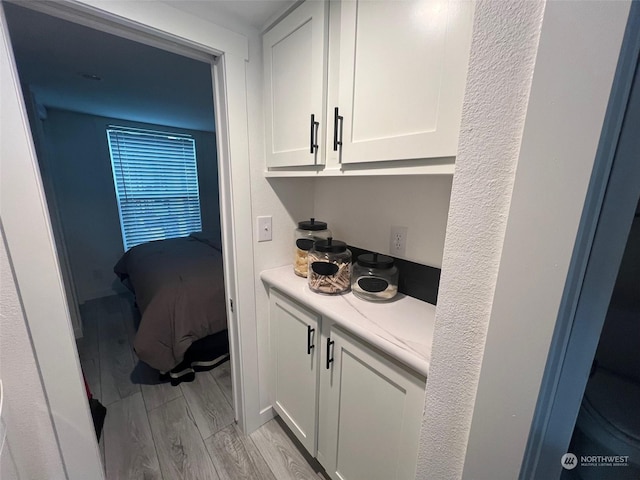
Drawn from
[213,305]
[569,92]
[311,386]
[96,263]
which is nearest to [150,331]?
[213,305]

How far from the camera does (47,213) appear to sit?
817 millimetres

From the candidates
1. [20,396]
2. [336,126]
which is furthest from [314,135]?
[20,396]

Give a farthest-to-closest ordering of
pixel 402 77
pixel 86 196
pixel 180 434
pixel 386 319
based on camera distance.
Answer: pixel 86 196 → pixel 180 434 → pixel 386 319 → pixel 402 77

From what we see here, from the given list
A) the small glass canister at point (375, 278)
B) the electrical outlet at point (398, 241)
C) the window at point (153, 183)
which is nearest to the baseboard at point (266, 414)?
the small glass canister at point (375, 278)

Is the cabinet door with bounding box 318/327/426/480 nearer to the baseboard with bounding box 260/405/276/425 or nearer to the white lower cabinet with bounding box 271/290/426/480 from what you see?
the white lower cabinet with bounding box 271/290/426/480

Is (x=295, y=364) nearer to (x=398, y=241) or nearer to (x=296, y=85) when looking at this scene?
(x=398, y=241)

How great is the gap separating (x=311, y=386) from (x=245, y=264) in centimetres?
64

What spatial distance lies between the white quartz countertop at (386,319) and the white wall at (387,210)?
21 cm

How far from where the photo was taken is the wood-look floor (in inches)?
52.0

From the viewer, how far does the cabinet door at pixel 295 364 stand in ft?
3.78

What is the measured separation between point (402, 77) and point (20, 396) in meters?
1.46

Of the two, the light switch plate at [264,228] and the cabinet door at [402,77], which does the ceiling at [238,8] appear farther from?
the light switch plate at [264,228]

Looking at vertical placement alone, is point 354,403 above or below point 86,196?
below

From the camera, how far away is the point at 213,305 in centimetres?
194
